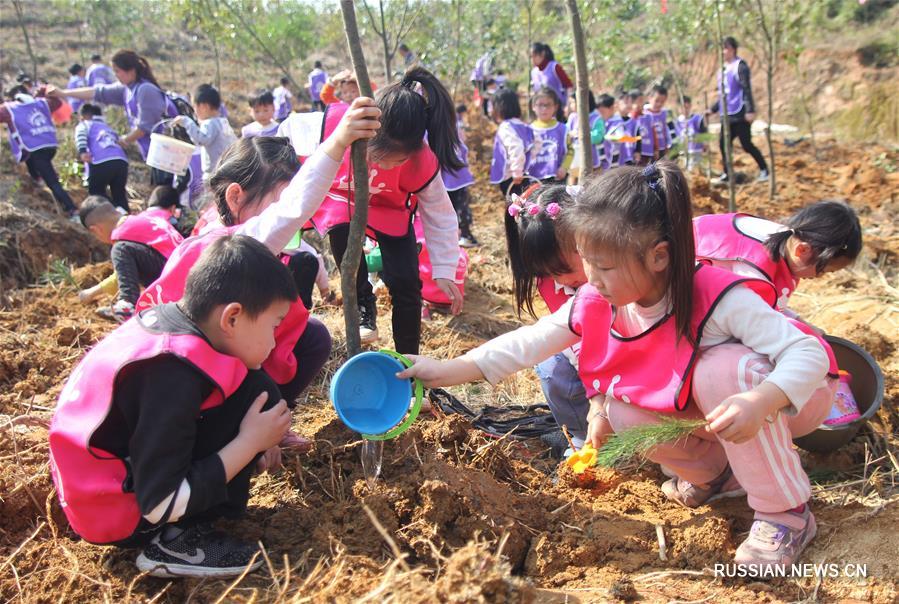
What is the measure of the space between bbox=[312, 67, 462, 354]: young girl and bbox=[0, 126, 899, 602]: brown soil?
0.67 metres

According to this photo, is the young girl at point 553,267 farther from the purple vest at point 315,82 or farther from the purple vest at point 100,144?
the purple vest at point 315,82

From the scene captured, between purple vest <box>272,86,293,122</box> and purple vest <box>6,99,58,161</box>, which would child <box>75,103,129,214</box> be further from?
purple vest <box>272,86,293,122</box>

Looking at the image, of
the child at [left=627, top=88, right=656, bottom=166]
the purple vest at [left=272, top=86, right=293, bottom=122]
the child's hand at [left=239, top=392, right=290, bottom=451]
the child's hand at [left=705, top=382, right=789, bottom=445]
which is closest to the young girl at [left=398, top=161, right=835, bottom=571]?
the child's hand at [left=705, top=382, right=789, bottom=445]

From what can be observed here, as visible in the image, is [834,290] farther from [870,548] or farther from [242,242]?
[242,242]

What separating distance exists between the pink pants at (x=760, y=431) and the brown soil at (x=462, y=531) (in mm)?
190

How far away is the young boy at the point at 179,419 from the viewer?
5.49 feet

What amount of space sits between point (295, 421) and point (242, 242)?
1227 mm

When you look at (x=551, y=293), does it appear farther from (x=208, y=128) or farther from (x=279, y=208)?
(x=208, y=128)

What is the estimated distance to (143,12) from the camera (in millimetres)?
23766

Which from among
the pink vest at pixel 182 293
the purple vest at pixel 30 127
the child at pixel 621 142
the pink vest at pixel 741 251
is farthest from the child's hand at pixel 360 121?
the child at pixel 621 142

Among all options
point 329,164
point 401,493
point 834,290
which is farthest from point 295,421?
point 834,290

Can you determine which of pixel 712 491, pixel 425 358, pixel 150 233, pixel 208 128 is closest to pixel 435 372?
pixel 425 358

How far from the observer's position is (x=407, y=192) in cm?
309

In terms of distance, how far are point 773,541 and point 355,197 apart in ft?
4.84
